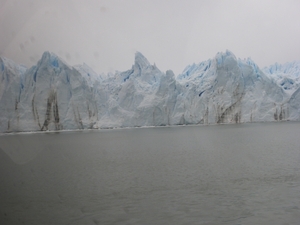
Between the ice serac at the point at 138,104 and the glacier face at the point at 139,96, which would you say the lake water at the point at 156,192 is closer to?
the glacier face at the point at 139,96

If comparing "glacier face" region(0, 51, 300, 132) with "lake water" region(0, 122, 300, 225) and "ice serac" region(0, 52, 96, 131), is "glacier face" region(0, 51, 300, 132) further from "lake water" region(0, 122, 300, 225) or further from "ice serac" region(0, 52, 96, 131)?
"lake water" region(0, 122, 300, 225)

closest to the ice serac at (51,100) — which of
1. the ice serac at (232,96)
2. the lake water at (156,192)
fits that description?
the ice serac at (232,96)

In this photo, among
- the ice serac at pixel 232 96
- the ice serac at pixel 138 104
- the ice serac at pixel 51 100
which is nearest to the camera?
the ice serac at pixel 51 100

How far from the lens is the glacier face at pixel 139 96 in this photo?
126 ft

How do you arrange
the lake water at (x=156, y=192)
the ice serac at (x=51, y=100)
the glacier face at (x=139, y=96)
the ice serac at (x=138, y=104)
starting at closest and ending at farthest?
1. the lake water at (x=156, y=192)
2. the ice serac at (x=51, y=100)
3. the glacier face at (x=139, y=96)
4. the ice serac at (x=138, y=104)

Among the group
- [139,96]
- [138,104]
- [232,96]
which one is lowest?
[138,104]

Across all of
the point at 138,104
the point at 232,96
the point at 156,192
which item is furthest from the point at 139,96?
the point at 156,192

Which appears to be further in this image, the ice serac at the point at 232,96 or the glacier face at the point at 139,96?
the ice serac at the point at 232,96

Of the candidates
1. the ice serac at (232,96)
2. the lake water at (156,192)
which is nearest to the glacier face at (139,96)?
the ice serac at (232,96)

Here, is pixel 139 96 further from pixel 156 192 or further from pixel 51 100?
pixel 156 192

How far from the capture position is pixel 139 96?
43469 millimetres

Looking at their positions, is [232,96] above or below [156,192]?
above

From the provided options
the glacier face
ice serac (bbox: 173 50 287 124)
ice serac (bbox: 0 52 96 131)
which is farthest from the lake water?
ice serac (bbox: 173 50 287 124)

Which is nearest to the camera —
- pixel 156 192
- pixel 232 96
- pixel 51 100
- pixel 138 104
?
pixel 156 192
